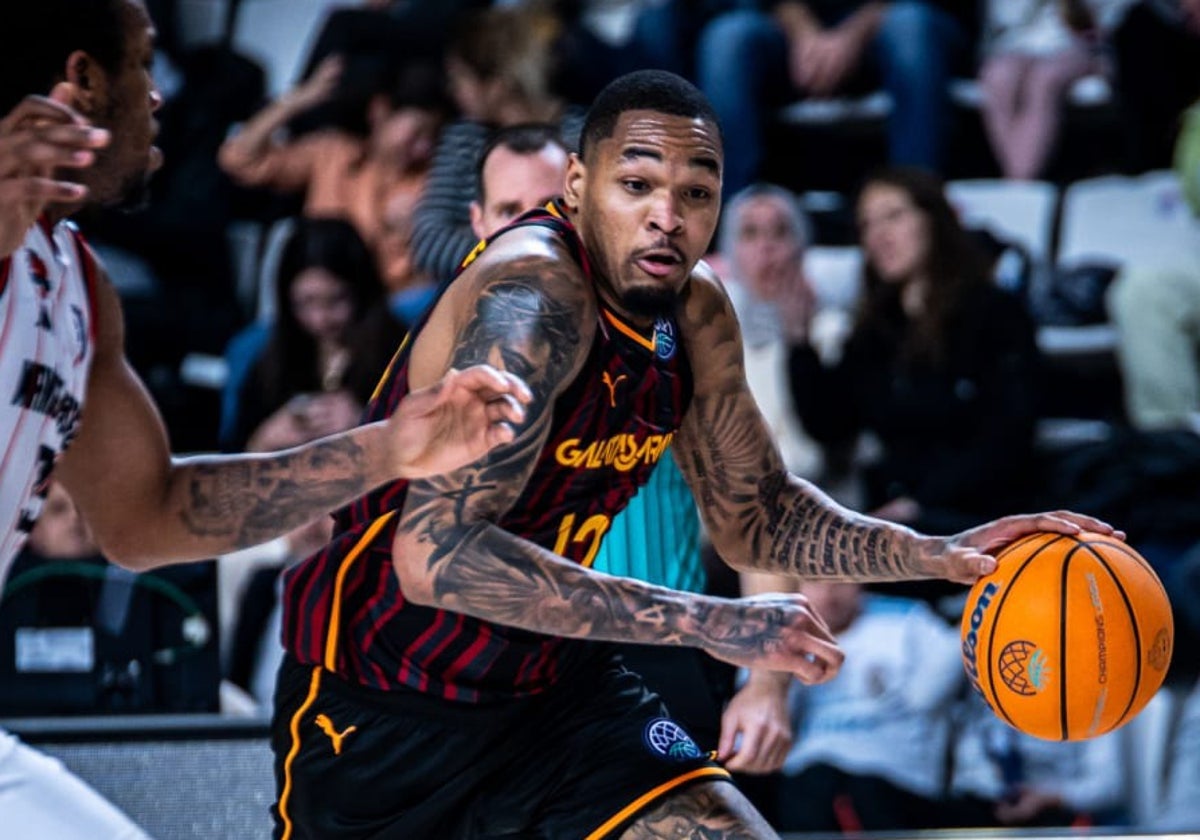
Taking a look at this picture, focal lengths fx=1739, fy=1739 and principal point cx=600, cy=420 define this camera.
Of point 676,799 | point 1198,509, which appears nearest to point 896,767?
point 1198,509

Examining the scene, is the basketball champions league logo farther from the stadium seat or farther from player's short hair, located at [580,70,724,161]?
the stadium seat

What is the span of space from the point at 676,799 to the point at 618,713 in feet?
0.69

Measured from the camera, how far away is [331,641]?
278cm

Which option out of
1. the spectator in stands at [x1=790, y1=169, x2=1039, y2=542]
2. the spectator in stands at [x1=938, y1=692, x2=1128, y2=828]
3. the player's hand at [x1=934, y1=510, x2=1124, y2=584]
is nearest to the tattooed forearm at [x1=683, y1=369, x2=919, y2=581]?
the player's hand at [x1=934, y1=510, x2=1124, y2=584]

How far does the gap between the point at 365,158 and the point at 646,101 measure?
386 cm

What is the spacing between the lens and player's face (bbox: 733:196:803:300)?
5578 millimetres

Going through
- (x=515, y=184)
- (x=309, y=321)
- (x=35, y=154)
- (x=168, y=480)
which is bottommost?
(x=309, y=321)

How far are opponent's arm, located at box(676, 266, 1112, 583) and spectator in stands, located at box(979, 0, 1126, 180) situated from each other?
144 inches

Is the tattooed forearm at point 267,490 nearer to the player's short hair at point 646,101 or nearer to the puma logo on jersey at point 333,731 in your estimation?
the puma logo on jersey at point 333,731

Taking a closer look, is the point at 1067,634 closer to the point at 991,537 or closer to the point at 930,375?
the point at 991,537

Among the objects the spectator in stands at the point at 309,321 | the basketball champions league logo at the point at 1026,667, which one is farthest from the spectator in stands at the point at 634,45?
the basketball champions league logo at the point at 1026,667

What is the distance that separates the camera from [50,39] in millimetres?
2678

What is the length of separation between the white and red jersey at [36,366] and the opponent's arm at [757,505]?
3.28 ft

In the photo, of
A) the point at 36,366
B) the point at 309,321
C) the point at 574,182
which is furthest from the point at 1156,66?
the point at 36,366
